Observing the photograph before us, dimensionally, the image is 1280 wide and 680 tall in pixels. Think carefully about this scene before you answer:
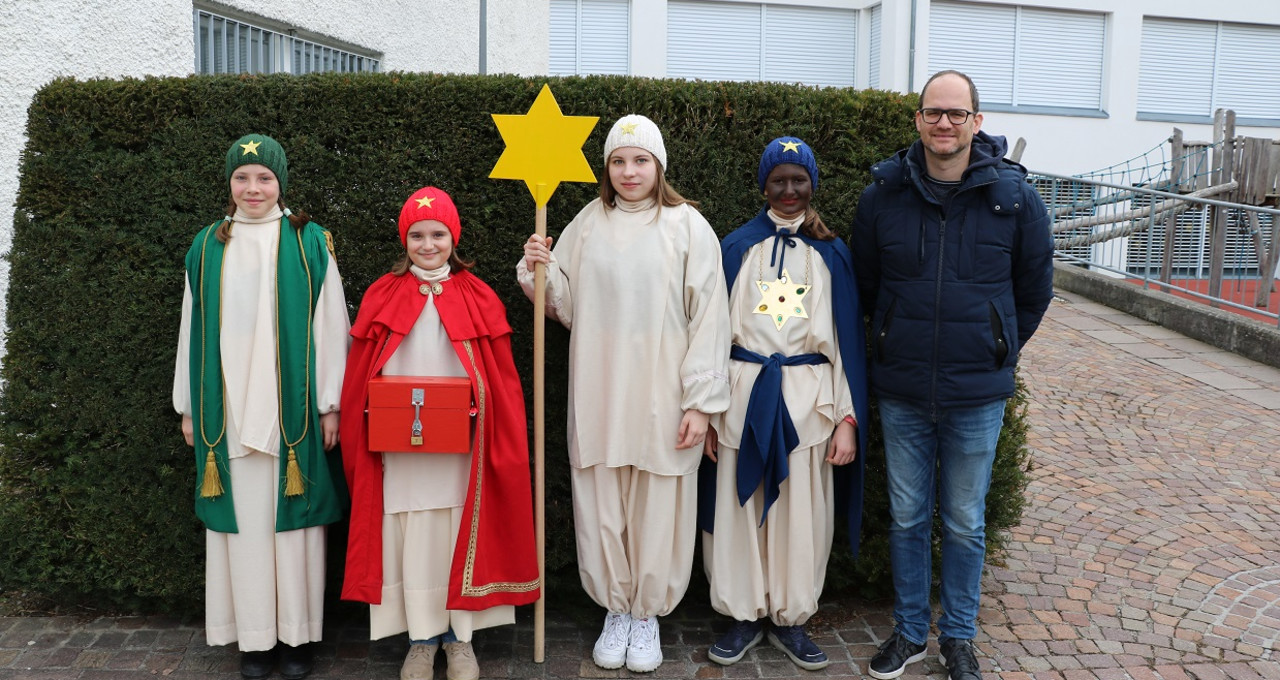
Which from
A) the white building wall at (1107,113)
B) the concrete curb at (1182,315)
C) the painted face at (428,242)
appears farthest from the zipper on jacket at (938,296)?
the white building wall at (1107,113)

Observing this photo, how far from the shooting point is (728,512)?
167 inches

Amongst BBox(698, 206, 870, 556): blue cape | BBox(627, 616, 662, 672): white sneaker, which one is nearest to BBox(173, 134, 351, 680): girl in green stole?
BBox(627, 616, 662, 672): white sneaker

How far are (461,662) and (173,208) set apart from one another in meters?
2.33

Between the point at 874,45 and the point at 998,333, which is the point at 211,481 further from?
the point at 874,45

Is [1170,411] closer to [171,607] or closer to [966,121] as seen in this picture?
[966,121]

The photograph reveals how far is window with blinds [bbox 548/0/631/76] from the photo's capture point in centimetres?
1942

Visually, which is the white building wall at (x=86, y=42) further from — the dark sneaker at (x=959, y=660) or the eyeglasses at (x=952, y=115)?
the dark sneaker at (x=959, y=660)

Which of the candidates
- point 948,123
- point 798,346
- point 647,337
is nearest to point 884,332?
point 798,346

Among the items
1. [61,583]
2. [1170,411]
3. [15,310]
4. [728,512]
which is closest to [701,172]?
[728,512]

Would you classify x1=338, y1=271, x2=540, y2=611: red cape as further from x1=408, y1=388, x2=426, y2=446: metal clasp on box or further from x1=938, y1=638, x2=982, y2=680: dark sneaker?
x1=938, y1=638, x2=982, y2=680: dark sneaker

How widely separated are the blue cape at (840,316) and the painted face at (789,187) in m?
0.11

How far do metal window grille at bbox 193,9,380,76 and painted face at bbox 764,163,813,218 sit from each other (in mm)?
4078

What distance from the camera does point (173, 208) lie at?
15.0ft

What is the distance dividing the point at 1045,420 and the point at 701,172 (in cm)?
467
